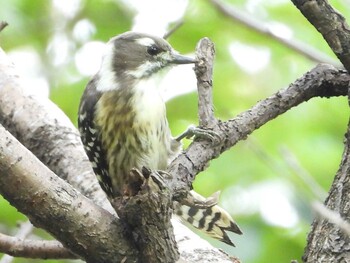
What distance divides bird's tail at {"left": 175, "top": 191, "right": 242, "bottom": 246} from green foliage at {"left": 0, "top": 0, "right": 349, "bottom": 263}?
0.79 feet

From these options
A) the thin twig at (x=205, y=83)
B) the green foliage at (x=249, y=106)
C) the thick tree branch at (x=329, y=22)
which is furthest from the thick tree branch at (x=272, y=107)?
the green foliage at (x=249, y=106)

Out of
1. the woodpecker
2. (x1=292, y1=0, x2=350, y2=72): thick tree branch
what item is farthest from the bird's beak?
(x1=292, y1=0, x2=350, y2=72): thick tree branch

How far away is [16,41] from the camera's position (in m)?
5.11

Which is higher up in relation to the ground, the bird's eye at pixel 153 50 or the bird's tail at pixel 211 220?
the bird's eye at pixel 153 50

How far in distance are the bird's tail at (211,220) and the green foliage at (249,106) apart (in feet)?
0.79

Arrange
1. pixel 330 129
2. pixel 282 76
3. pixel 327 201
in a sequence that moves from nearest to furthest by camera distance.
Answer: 1. pixel 327 201
2. pixel 330 129
3. pixel 282 76

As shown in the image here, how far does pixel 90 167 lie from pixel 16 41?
143 centimetres

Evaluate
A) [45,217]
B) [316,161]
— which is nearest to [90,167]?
[316,161]

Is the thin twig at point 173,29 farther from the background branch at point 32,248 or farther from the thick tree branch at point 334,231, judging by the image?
the thick tree branch at point 334,231

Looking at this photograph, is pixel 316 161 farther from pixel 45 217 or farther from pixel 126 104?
pixel 45 217

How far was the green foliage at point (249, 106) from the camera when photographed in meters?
4.17

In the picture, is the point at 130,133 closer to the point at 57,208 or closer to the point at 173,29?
the point at 173,29

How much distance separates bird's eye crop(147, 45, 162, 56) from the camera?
4.13 metres

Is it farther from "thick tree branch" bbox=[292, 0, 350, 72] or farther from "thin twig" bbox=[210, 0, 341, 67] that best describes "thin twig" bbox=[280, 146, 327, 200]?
"thin twig" bbox=[210, 0, 341, 67]
